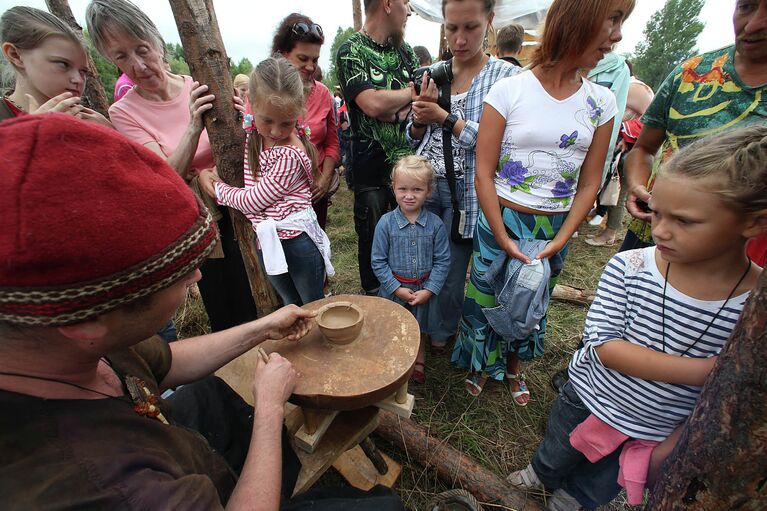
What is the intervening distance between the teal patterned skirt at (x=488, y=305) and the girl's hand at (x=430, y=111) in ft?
2.30

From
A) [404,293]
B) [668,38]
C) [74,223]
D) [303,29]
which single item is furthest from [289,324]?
[668,38]

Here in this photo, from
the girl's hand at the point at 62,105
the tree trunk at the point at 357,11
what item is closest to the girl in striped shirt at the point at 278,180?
the girl's hand at the point at 62,105

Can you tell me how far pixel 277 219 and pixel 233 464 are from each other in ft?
4.24

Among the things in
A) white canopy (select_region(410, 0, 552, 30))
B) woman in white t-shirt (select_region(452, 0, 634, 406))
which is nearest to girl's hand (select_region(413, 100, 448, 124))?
woman in white t-shirt (select_region(452, 0, 634, 406))

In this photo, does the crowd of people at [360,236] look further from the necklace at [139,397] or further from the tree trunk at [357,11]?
the tree trunk at [357,11]

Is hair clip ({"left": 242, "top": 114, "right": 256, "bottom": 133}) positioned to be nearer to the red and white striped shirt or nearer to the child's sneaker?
the red and white striped shirt

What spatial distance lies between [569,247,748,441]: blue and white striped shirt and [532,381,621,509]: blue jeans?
175 millimetres

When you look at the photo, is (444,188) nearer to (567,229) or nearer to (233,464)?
(567,229)

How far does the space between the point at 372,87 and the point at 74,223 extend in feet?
7.27

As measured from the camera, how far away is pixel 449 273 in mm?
2693

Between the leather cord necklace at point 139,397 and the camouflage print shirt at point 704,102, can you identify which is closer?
the leather cord necklace at point 139,397

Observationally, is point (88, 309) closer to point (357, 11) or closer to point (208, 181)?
point (208, 181)

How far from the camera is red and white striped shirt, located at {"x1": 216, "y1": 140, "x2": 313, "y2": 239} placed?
1970mm

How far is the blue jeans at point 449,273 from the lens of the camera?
2.55 meters
